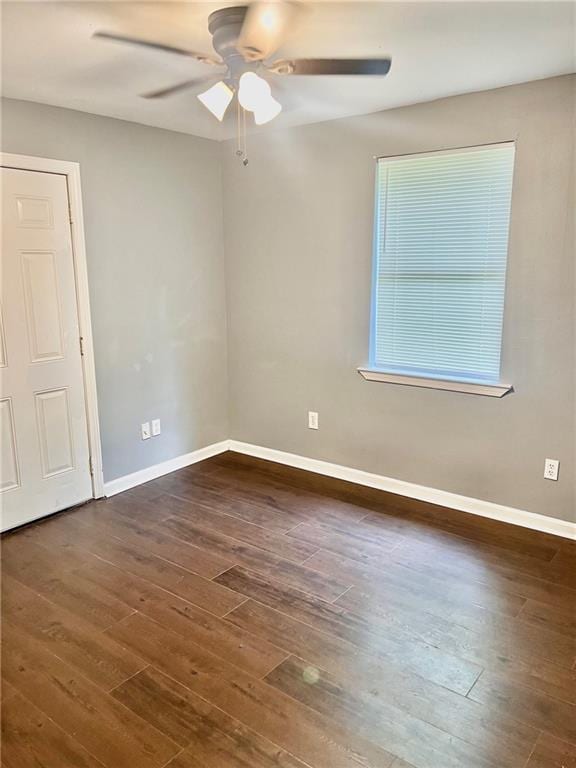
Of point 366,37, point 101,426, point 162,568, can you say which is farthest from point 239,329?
point 366,37

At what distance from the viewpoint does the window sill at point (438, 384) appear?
3.04 m

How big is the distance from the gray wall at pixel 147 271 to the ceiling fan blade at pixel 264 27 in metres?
1.58

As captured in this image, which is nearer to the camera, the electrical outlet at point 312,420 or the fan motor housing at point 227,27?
the fan motor housing at point 227,27

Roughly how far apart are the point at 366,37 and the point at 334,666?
8.12ft

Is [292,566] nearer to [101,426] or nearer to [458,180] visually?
[101,426]

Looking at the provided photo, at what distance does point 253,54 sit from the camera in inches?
78.1

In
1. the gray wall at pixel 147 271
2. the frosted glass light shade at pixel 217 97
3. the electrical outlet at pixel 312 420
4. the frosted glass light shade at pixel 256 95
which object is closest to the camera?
the frosted glass light shade at pixel 256 95

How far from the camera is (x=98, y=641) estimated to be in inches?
85.8

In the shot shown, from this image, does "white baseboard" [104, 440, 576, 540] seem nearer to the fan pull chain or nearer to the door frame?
the door frame

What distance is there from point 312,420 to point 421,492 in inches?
37.1

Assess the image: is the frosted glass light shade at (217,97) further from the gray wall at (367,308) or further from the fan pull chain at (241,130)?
the gray wall at (367,308)

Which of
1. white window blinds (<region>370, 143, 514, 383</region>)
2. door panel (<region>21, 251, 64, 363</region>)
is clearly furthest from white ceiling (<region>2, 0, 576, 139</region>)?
door panel (<region>21, 251, 64, 363</region>)

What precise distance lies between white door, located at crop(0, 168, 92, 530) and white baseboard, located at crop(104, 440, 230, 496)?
0.30 meters

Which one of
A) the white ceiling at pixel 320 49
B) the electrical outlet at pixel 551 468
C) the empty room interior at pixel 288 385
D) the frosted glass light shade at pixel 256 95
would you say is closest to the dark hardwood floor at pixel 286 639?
the empty room interior at pixel 288 385
